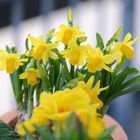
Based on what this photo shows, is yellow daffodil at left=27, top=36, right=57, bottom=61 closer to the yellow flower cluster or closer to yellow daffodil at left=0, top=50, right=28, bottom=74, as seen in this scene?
yellow daffodil at left=0, top=50, right=28, bottom=74

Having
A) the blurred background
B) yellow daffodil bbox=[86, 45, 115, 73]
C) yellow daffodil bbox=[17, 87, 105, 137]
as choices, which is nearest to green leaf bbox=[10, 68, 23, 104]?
yellow daffodil bbox=[86, 45, 115, 73]

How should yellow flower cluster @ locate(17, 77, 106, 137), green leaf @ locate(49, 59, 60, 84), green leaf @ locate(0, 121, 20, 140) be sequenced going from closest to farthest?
yellow flower cluster @ locate(17, 77, 106, 137) → green leaf @ locate(0, 121, 20, 140) → green leaf @ locate(49, 59, 60, 84)

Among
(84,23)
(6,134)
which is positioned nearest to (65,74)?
(6,134)

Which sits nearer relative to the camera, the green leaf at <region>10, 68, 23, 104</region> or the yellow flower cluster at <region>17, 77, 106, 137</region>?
the yellow flower cluster at <region>17, 77, 106, 137</region>

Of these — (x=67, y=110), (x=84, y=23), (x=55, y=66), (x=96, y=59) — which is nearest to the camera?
(x=67, y=110)

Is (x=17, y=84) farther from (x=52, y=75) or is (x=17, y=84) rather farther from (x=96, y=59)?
(x=96, y=59)

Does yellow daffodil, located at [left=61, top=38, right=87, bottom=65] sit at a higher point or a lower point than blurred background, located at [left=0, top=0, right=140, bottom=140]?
higher

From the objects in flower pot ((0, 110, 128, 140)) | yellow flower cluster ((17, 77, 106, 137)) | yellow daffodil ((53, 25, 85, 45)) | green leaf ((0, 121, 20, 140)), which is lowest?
flower pot ((0, 110, 128, 140))
